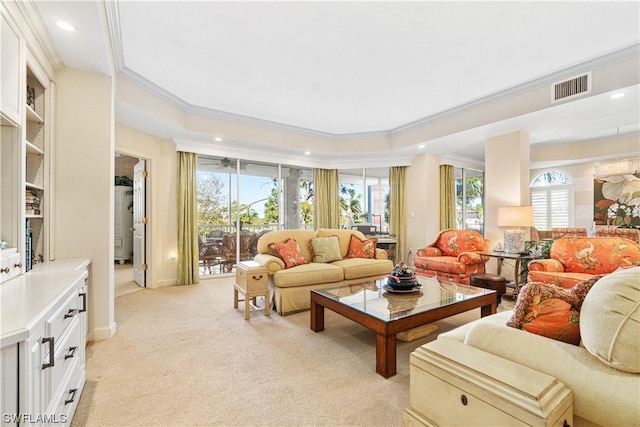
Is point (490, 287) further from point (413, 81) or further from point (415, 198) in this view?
point (415, 198)

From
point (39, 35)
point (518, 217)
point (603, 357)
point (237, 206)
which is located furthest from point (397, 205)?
point (39, 35)

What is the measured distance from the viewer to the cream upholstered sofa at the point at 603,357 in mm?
967

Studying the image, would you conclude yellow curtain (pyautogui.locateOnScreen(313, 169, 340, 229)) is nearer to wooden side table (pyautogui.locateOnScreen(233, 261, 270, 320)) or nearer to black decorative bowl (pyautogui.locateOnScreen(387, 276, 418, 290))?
wooden side table (pyautogui.locateOnScreen(233, 261, 270, 320))

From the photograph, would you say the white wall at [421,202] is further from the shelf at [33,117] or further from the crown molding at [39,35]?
the shelf at [33,117]

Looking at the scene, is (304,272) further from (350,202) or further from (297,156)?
(350,202)

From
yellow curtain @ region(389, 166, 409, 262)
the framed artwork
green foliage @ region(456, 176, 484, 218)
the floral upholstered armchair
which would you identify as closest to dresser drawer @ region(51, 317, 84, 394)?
the floral upholstered armchair

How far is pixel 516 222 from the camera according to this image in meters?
4.26

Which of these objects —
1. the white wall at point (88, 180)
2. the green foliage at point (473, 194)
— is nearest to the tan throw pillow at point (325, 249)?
the white wall at point (88, 180)

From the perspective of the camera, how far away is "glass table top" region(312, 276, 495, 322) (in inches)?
97.6

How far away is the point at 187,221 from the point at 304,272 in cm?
261

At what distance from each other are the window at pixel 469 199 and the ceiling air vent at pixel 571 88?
386 centimetres

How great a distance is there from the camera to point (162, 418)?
175 cm

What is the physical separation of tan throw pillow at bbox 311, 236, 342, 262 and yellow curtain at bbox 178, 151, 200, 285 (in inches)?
87.9

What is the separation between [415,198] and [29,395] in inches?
252
